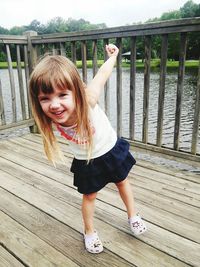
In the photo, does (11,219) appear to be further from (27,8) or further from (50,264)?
(27,8)

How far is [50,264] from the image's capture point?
4.58ft

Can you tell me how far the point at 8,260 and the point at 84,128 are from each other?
2.56ft

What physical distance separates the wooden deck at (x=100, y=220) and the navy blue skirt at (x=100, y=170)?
343mm

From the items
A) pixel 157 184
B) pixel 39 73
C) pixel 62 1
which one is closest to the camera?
pixel 39 73

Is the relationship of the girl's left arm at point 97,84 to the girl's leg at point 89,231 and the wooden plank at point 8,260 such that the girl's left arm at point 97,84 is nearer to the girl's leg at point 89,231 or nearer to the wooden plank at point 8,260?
the girl's leg at point 89,231

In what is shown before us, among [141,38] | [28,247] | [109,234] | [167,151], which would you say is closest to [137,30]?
[167,151]

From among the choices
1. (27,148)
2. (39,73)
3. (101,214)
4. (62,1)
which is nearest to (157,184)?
(101,214)

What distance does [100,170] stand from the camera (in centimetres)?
146

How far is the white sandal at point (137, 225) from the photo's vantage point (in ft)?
5.20

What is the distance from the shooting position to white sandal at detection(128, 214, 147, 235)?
1584mm

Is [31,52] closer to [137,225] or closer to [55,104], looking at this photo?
[55,104]

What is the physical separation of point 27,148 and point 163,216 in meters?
1.83

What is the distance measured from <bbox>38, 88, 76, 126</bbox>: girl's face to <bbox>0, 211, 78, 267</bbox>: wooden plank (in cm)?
71

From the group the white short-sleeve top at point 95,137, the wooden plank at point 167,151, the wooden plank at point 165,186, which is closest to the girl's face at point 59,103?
the white short-sleeve top at point 95,137
